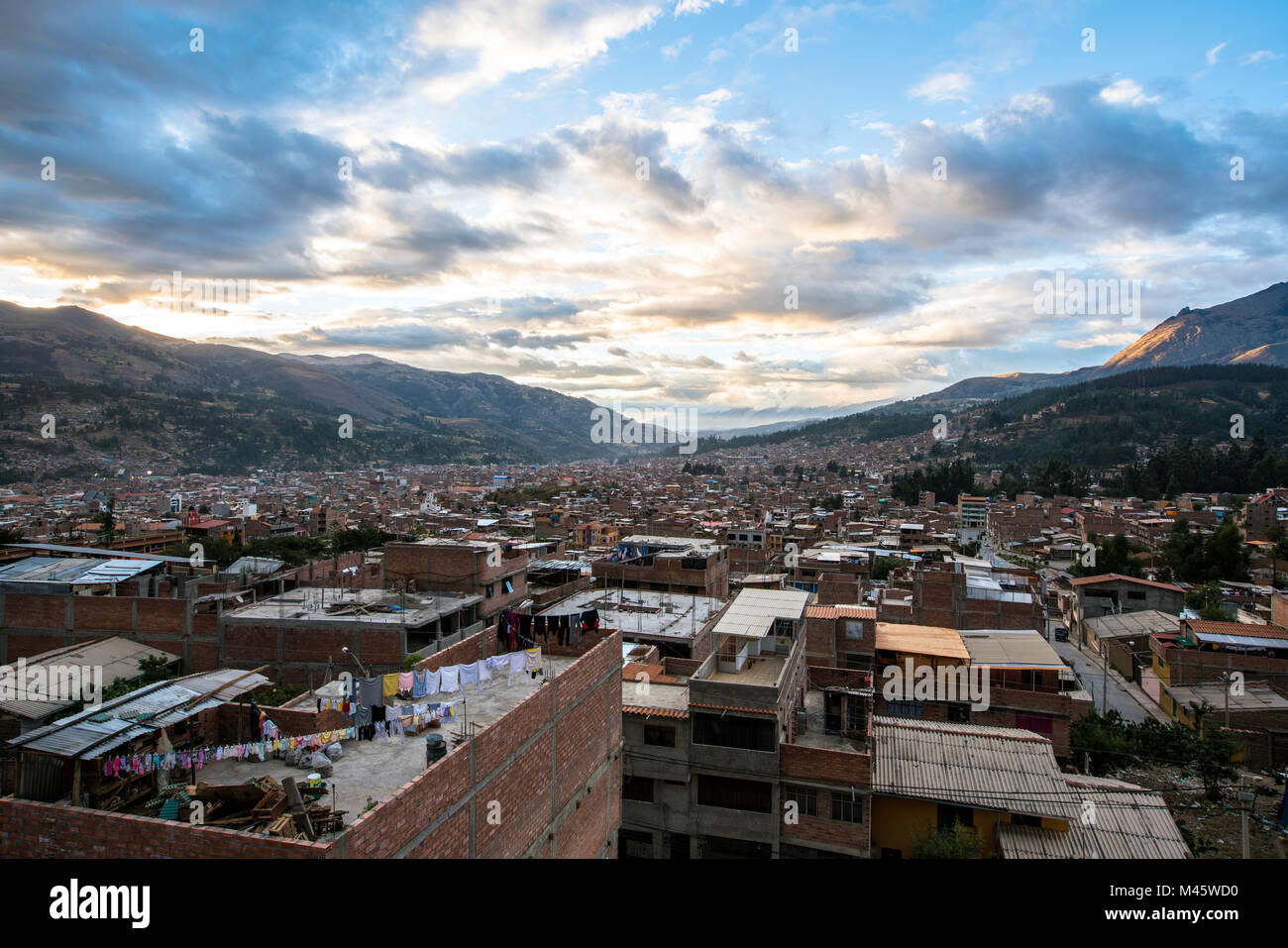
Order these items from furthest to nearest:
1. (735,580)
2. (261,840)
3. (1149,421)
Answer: (1149,421) < (735,580) < (261,840)

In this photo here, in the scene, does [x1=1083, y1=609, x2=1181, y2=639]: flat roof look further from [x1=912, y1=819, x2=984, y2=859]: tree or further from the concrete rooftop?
the concrete rooftop

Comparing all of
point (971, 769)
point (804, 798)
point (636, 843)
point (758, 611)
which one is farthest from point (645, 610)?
point (971, 769)

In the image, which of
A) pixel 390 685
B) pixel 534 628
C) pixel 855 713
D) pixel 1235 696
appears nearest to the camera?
pixel 390 685

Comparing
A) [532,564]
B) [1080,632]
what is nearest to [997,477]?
[1080,632]

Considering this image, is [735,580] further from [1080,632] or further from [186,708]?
[186,708]

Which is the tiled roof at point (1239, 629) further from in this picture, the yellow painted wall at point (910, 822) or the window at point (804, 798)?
the window at point (804, 798)

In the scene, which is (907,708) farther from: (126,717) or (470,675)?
(126,717)
